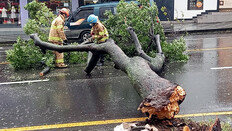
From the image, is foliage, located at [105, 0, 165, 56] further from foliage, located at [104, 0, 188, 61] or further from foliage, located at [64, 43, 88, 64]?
foliage, located at [64, 43, 88, 64]

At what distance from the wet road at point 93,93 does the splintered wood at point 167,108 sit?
2.77 ft

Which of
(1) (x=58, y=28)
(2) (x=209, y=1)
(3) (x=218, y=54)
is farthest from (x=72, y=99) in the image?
(2) (x=209, y=1)

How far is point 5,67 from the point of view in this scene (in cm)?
970

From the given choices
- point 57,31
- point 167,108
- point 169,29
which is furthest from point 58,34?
point 169,29

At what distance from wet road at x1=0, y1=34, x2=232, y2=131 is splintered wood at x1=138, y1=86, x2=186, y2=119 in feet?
2.77

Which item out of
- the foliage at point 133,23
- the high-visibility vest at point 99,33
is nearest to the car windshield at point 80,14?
the foliage at point 133,23

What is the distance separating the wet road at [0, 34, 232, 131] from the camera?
203 inches

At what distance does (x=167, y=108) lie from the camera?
159 inches

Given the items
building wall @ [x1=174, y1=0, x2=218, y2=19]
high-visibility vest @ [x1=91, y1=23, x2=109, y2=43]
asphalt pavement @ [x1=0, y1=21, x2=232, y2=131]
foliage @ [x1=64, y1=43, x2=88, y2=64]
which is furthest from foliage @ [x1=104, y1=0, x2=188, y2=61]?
building wall @ [x1=174, y1=0, x2=218, y2=19]

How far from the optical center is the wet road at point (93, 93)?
5.17 metres

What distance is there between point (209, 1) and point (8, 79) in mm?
17435

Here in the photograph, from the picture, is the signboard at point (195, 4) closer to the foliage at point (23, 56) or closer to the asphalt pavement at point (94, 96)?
the asphalt pavement at point (94, 96)

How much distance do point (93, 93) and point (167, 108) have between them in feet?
9.14

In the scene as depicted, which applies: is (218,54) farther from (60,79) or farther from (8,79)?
(8,79)
